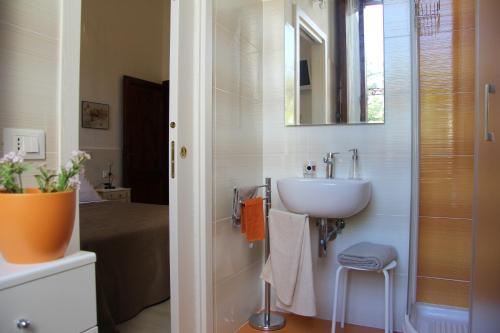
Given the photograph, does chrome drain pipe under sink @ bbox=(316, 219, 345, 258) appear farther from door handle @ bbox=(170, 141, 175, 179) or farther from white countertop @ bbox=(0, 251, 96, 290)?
white countertop @ bbox=(0, 251, 96, 290)

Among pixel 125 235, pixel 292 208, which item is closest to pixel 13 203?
pixel 292 208

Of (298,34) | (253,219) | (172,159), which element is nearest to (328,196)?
(253,219)

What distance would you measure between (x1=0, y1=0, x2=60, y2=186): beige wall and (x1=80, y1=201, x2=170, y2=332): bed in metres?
1.25

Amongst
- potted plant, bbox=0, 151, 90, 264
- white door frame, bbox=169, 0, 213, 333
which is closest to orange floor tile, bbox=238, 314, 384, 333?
white door frame, bbox=169, 0, 213, 333

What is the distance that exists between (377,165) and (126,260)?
5.57ft

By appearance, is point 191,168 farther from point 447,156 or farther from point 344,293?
point 447,156

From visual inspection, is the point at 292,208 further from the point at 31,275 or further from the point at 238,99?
the point at 31,275

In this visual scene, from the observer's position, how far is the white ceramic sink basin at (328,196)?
6.70 feet

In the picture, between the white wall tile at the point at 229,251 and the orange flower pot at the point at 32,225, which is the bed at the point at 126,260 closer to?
the white wall tile at the point at 229,251

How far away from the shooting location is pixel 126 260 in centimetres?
252

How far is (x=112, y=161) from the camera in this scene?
4.81 m

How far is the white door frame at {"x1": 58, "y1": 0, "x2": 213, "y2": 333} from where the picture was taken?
1840 mm

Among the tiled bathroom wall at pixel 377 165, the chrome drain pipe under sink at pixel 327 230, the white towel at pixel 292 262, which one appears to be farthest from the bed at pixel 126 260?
the chrome drain pipe under sink at pixel 327 230

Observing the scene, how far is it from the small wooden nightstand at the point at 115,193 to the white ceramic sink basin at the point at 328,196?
2846 millimetres
